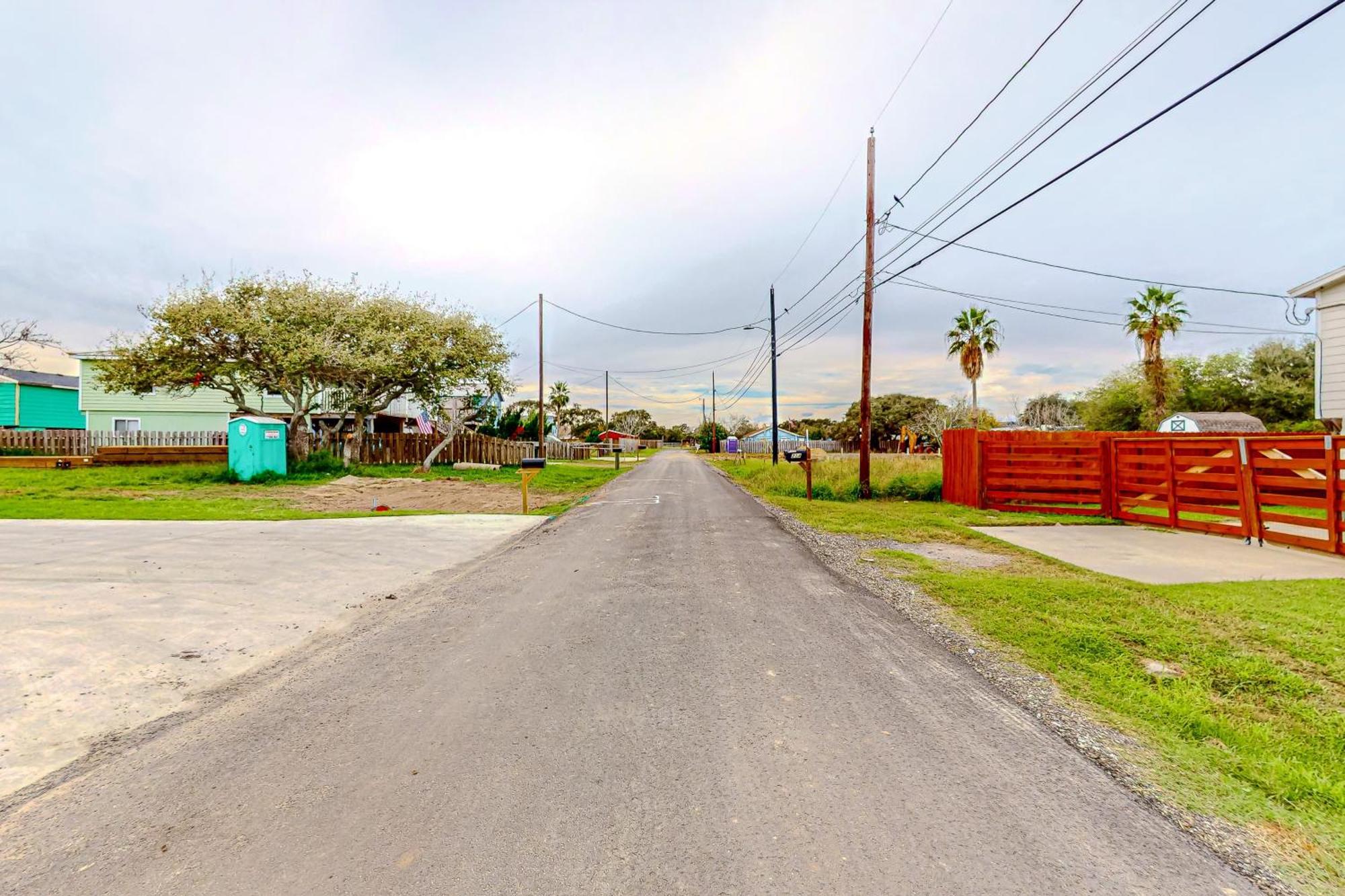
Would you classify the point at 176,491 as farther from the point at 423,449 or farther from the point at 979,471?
the point at 979,471

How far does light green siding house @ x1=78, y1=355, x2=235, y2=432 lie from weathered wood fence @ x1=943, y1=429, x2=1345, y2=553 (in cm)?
3434

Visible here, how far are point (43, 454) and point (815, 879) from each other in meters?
35.3

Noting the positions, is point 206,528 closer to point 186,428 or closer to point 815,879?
point 815,879

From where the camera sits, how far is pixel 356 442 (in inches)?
993

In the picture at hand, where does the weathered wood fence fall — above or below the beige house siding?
below

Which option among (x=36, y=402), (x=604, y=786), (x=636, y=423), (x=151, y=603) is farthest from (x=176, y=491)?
(x=636, y=423)

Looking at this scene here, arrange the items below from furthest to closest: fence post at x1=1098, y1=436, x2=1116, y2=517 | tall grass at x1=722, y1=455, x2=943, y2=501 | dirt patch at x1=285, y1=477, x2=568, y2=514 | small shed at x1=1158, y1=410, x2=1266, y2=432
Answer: small shed at x1=1158, y1=410, x2=1266, y2=432, tall grass at x1=722, y1=455, x2=943, y2=501, dirt patch at x1=285, y1=477, x2=568, y2=514, fence post at x1=1098, y1=436, x2=1116, y2=517

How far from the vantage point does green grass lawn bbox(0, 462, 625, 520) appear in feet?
37.6

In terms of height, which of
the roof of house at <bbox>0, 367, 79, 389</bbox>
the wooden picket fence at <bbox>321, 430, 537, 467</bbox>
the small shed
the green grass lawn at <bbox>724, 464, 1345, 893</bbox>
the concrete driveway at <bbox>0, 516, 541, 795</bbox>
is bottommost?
the green grass lawn at <bbox>724, 464, 1345, 893</bbox>

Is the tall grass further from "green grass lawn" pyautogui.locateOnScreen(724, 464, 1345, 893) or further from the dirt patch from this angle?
"green grass lawn" pyautogui.locateOnScreen(724, 464, 1345, 893)

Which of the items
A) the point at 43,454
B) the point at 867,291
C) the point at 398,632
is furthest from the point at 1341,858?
the point at 43,454

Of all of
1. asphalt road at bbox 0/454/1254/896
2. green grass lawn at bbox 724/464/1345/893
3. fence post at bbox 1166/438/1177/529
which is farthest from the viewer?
fence post at bbox 1166/438/1177/529

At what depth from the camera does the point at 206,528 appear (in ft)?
31.5

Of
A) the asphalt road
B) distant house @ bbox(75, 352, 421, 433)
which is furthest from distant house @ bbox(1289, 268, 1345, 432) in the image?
distant house @ bbox(75, 352, 421, 433)
